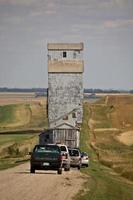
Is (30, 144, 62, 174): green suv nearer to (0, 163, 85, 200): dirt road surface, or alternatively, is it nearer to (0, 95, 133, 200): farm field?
(0, 95, 133, 200): farm field

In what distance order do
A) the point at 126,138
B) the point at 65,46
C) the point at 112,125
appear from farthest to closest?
1. the point at 112,125
2. the point at 126,138
3. the point at 65,46

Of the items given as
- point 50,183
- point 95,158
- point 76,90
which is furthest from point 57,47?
point 50,183

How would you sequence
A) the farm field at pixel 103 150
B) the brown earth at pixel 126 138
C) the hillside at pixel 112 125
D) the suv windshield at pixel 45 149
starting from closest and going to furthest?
1. the farm field at pixel 103 150
2. the suv windshield at pixel 45 149
3. the hillside at pixel 112 125
4. the brown earth at pixel 126 138

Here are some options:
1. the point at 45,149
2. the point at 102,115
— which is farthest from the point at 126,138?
the point at 45,149

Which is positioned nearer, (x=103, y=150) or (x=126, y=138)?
(x=103, y=150)

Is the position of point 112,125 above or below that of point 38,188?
below

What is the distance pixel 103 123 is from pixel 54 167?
A: 115067 mm

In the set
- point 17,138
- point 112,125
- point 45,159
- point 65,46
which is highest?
point 65,46

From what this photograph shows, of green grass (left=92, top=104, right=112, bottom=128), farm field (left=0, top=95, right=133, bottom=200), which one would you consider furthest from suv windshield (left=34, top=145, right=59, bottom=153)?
green grass (left=92, top=104, right=112, bottom=128)

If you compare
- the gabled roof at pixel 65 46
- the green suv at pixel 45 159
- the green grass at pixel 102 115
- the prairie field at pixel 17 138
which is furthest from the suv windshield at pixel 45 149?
the green grass at pixel 102 115

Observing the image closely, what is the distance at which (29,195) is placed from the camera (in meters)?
28.0

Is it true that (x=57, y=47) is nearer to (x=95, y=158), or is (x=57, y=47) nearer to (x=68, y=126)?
(x=68, y=126)

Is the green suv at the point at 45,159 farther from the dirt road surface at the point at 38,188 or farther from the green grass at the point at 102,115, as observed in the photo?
the green grass at the point at 102,115

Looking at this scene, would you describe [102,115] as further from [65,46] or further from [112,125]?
[65,46]
